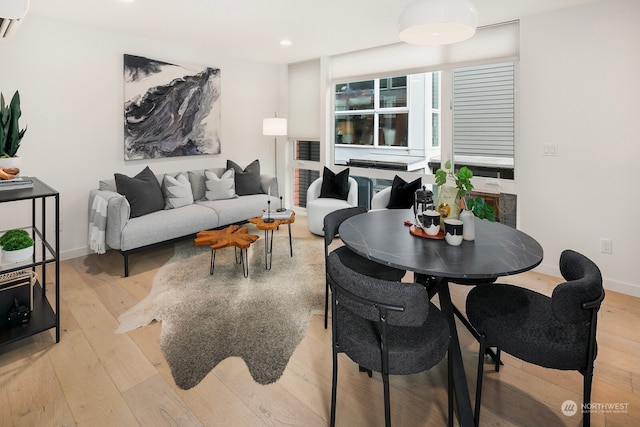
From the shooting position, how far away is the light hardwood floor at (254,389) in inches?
69.3

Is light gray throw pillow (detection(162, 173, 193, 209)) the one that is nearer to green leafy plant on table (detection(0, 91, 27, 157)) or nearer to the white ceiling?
the white ceiling

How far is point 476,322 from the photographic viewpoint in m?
1.74

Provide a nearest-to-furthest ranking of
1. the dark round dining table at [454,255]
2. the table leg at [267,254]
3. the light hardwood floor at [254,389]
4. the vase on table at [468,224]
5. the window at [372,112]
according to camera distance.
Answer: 1. the dark round dining table at [454,255]
2. the light hardwood floor at [254,389]
3. the vase on table at [468,224]
4. the table leg at [267,254]
5. the window at [372,112]

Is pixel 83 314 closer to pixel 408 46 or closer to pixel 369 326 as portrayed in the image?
pixel 369 326

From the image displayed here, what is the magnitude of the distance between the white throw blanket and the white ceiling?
182cm

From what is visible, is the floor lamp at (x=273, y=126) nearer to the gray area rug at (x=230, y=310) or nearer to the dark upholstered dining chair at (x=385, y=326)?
the gray area rug at (x=230, y=310)

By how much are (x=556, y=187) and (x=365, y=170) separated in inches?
95.9

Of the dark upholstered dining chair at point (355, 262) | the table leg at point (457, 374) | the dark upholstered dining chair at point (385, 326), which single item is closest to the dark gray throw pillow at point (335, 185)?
the dark upholstered dining chair at point (355, 262)

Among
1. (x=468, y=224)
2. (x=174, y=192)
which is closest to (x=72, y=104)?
(x=174, y=192)

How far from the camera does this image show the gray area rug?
2232 millimetres

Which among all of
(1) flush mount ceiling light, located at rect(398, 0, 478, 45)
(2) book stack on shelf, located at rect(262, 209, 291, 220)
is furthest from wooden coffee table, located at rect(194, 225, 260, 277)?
(1) flush mount ceiling light, located at rect(398, 0, 478, 45)

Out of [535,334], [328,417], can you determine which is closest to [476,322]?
[535,334]

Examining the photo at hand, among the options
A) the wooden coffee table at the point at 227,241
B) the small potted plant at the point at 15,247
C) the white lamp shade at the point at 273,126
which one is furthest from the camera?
the white lamp shade at the point at 273,126

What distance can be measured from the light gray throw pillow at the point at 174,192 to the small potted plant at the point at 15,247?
210cm
